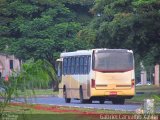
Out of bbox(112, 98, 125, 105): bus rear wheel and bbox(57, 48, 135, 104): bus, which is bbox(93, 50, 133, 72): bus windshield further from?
bbox(112, 98, 125, 105): bus rear wheel

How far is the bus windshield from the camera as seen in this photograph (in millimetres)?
29953

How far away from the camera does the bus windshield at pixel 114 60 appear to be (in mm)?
29953

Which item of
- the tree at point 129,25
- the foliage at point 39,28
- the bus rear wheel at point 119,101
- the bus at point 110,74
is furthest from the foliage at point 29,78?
the foliage at point 39,28

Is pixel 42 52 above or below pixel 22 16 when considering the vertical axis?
below

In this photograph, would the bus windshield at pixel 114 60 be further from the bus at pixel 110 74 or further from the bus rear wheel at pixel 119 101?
the bus rear wheel at pixel 119 101

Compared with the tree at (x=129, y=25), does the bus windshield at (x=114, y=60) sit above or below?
below

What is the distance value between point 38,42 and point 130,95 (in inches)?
923

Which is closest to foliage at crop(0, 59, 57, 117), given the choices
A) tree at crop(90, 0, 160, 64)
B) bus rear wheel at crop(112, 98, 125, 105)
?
bus rear wheel at crop(112, 98, 125, 105)

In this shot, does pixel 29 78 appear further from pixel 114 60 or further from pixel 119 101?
pixel 119 101

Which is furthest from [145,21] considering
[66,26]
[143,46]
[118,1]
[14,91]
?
[14,91]

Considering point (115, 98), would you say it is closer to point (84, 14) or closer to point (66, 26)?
point (66, 26)

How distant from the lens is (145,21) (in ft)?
107

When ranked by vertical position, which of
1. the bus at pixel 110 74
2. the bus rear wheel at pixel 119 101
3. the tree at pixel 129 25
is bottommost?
the bus rear wheel at pixel 119 101

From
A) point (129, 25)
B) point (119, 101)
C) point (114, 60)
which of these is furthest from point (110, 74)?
point (129, 25)
